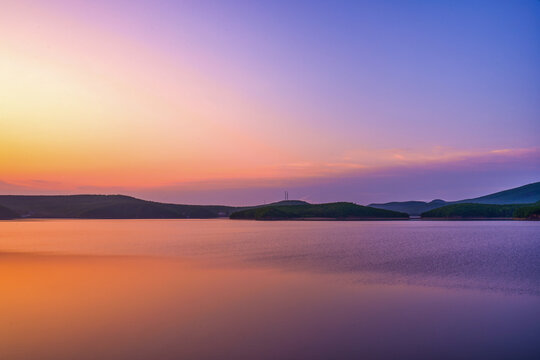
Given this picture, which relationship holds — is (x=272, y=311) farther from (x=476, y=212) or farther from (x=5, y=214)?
(x=5, y=214)

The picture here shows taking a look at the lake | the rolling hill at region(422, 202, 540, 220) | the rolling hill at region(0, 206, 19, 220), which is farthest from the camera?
the rolling hill at region(0, 206, 19, 220)

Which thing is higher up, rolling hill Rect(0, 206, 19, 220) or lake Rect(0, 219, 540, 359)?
rolling hill Rect(0, 206, 19, 220)

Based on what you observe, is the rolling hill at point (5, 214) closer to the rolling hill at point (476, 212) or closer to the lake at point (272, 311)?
the lake at point (272, 311)

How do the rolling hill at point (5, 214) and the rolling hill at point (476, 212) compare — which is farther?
the rolling hill at point (5, 214)

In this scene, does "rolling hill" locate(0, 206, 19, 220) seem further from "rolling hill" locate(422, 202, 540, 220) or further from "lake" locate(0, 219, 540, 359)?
"rolling hill" locate(422, 202, 540, 220)

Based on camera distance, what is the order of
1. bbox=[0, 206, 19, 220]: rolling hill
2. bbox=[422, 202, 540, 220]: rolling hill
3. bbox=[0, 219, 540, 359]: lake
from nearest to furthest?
bbox=[0, 219, 540, 359]: lake < bbox=[422, 202, 540, 220]: rolling hill < bbox=[0, 206, 19, 220]: rolling hill

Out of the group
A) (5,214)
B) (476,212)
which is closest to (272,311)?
(476,212)

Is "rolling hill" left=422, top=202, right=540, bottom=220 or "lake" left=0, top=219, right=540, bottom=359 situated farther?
"rolling hill" left=422, top=202, right=540, bottom=220

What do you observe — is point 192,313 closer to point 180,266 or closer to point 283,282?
point 283,282

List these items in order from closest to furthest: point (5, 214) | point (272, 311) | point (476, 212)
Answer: point (272, 311) < point (476, 212) < point (5, 214)

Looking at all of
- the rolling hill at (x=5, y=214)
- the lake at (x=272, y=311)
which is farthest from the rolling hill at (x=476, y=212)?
the rolling hill at (x=5, y=214)

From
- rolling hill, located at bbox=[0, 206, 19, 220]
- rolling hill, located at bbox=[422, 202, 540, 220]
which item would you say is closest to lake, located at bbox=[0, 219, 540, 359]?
rolling hill, located at bbox=[422, 202, 540, 220]

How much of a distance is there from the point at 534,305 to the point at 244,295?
39.9 feet

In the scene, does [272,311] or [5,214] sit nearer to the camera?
[272,311]
